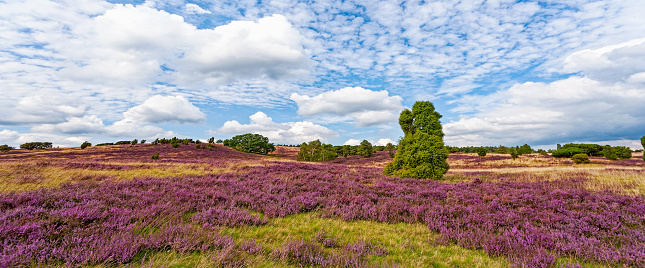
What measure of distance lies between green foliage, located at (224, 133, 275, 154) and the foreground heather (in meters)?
61.2

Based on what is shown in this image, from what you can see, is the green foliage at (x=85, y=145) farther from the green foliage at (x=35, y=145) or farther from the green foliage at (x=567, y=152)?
the green foliage at (x=567, y=152)

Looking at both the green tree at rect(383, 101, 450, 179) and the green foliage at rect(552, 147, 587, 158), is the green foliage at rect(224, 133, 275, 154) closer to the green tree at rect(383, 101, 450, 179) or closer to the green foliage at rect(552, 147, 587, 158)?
the green tree at rect(383, 101, 450, 179)

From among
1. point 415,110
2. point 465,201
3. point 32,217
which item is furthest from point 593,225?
point 415,110

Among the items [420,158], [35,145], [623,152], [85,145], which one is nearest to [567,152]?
[623,152]

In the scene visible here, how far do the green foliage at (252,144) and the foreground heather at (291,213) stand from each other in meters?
61.2

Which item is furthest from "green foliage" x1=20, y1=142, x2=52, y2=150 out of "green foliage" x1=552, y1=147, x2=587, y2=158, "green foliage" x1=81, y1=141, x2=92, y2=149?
"green foliage" x1=552, y1=147, x2=587, y2=158

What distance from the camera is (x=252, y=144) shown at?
70500mm

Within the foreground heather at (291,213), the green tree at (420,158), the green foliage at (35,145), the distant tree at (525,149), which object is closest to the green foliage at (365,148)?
the distant tree at (525,149)

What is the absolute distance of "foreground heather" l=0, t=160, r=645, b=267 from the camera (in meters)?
4.09

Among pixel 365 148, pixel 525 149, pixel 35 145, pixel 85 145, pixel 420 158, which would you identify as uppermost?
pixel 35 145

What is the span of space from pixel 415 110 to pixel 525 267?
931 inches

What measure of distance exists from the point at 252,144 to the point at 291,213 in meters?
65.7

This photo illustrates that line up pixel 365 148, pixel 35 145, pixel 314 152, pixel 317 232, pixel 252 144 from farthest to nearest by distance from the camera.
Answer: pixel 252 144, pixel 35 145, pixel 365 148, pixel 314 152, pixel 317 232

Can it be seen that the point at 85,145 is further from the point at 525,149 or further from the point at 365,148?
the point at 525,149
